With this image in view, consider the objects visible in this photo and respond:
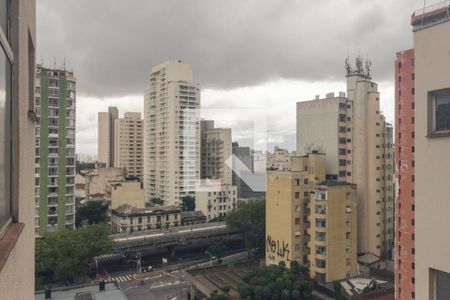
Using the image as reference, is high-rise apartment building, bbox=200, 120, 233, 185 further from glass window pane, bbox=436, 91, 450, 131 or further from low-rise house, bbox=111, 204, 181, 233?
glass window pane, bbox=436, 91, 450, 131

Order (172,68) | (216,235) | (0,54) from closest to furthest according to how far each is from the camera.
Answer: (0,54) → (216,235) → (172,68)

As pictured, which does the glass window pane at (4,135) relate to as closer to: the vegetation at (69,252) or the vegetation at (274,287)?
the vegetation at (274,287)

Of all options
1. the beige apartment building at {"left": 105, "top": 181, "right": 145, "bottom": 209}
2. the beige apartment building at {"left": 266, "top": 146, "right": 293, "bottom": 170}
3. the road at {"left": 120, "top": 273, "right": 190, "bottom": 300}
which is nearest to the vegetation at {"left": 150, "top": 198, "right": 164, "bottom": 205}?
the beige apartment building at {"left": 105, "top": 181, "right": 145, "bottom": 209}

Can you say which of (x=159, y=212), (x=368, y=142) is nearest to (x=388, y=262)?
(x=368, y=142)

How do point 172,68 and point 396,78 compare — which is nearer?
point 396,78

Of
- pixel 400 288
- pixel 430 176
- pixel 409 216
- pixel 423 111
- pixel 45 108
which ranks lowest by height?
pixel 400 288

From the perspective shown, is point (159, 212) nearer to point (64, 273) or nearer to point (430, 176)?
point (64, 273)

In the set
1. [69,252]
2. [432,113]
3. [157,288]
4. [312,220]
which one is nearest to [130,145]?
[69,252]
